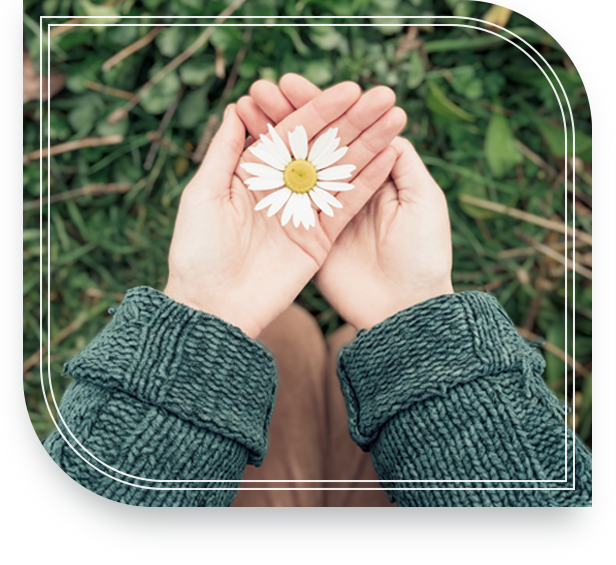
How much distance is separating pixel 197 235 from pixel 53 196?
15cm

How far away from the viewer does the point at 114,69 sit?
1.49 feet

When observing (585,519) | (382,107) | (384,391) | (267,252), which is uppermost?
(382,107)

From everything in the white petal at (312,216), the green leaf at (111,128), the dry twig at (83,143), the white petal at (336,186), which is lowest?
the white petal at (312,216)

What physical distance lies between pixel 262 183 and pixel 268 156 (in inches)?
0.9

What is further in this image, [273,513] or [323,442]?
[323,442]

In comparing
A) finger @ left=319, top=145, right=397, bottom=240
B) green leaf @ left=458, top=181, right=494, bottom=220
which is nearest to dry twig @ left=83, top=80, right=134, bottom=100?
finger @ left=319, top=145, right=397, bottom=240

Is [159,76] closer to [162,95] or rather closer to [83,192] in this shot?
[162,95]

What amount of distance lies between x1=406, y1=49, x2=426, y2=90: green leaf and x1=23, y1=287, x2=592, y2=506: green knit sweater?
207mm

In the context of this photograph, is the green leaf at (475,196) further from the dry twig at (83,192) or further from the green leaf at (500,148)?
the dry twig at (83,192)

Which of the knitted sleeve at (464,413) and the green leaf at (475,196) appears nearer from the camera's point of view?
the knitted sleeve at (464,413)

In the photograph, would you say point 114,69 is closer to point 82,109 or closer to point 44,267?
point 82,109

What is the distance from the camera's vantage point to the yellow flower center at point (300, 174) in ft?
1.38

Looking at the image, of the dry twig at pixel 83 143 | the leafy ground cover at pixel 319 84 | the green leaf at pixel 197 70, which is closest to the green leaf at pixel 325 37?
the leafy ground cover at pixel 319 84

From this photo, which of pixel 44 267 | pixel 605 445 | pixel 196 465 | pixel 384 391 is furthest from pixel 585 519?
pixel 44 267
